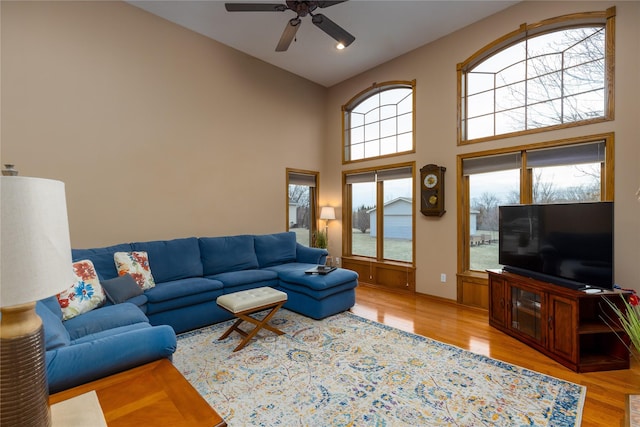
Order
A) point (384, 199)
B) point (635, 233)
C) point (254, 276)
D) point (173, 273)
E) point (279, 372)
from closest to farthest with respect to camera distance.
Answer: point (279, 372) → point (635, 233) → point (173, 273) → point (254, 276) → point (384, 199)

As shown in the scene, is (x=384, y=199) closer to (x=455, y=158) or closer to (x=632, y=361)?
(x=455, y=158)

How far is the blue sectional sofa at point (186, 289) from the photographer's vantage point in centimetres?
159

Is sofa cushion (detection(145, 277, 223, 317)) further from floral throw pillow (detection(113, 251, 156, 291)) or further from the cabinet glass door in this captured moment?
the cabinet glass door

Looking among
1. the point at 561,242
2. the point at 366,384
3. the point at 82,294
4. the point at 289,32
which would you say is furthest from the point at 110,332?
the point at 561,242

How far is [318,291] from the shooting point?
11.9ft

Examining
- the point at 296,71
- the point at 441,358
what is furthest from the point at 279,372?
the point at 296,71

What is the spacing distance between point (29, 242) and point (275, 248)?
4.02 meters

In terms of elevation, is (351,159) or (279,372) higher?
(351,159)

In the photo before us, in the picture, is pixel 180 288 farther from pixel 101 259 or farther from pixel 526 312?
pixel 526 312

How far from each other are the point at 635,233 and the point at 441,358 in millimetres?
2358

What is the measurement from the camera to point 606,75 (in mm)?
3150

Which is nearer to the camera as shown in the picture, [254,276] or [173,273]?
[173,273]

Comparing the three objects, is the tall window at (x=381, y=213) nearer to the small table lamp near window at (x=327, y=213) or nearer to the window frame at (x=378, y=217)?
the window frame at (x=378, y=217)

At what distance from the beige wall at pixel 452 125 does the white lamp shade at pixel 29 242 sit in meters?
4.44
